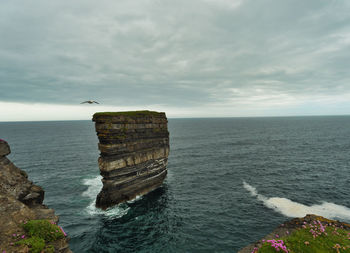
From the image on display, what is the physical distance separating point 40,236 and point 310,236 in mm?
21688

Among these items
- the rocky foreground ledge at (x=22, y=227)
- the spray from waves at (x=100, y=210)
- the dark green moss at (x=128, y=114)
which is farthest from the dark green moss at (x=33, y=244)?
the dark green moss at (x=128, y=114)

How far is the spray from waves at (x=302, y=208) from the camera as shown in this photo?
2670 cm

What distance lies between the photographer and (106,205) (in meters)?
30.2

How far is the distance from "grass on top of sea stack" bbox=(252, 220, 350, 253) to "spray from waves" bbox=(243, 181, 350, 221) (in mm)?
9248

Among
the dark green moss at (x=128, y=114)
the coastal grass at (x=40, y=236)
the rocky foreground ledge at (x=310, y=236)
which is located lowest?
the rocky foreground ledge at (x=310, y=236)

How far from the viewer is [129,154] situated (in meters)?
33.2

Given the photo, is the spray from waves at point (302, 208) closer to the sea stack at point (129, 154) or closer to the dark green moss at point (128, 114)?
the sea stack at point (129, 154)

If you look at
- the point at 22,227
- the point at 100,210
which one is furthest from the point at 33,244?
the point at 100,210

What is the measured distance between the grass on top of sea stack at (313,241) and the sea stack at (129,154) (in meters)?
22.9

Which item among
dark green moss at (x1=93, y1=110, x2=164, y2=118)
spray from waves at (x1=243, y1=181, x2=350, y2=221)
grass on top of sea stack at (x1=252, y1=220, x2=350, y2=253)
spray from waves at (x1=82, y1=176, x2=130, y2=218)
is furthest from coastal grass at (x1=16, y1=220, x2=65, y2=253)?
spray from waves at (x1=243, y1=181, x2=350, y2=221)

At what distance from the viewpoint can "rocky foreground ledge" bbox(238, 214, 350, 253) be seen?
48.4 ft

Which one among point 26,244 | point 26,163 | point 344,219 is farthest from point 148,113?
point 26,163

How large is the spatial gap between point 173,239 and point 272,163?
43.5m

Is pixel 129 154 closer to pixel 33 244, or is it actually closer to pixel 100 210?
pixel 100 210
